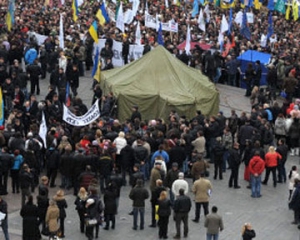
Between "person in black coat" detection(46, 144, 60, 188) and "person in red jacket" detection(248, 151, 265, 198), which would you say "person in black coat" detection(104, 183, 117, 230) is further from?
"person in red jacket" detection(248, 151, 265, 198)

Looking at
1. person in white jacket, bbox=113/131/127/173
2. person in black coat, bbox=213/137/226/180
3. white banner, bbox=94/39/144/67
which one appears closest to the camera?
person in white jacket, bbox=113/131/127/173

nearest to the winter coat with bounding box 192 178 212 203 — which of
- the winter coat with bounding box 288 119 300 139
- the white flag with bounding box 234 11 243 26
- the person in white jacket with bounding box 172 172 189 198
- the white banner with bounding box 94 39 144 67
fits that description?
the person in white jacket with bounding box 172 172 189 198

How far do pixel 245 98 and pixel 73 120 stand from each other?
10.6 metres

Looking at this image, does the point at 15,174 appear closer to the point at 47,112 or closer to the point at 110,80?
the point at 47,112

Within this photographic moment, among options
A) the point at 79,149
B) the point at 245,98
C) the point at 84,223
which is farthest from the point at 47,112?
Result: the point at 245,98

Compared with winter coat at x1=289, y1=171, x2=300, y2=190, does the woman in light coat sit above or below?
below

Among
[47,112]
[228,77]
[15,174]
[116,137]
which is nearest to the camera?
[15,174]

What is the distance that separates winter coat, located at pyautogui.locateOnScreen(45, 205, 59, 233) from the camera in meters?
18.3

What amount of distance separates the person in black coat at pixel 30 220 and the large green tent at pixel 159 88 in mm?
9013

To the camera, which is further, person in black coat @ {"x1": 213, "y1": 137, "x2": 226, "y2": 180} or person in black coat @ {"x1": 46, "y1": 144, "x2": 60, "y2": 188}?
person in black coat @ {"x1": 213, "y1": 137, "x2": 226, "y2": 180}

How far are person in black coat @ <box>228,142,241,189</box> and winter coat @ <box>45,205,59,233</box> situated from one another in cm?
593

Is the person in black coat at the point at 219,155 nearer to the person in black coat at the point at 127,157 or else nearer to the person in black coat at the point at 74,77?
the person in black coat at the point at 127,157

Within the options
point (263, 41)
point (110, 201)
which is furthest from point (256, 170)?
point (263, 41)

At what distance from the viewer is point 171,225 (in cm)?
2036
